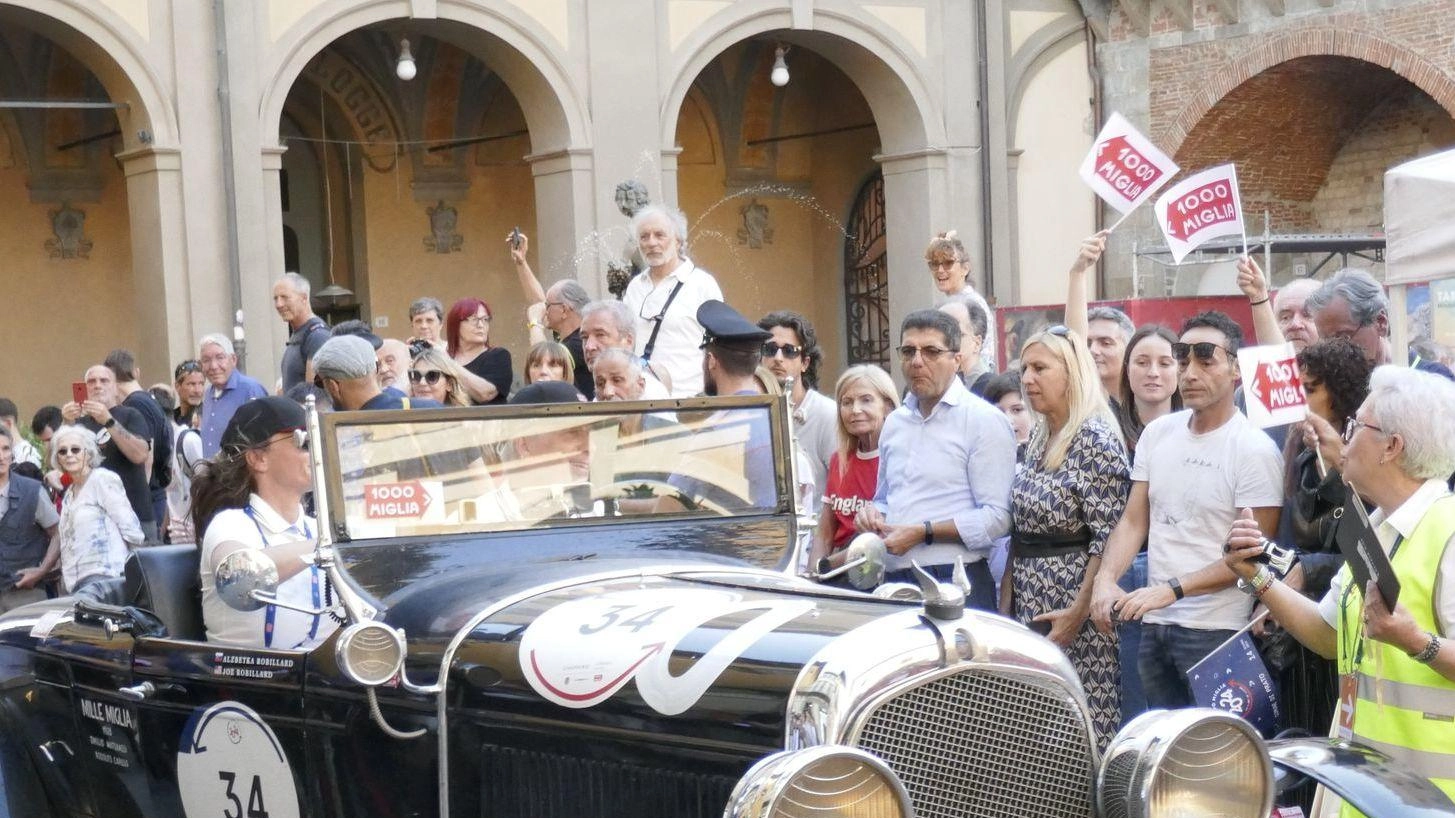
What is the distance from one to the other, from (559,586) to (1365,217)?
1690 cm

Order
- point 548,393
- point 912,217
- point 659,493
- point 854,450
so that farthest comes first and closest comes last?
1. point 912,217
2. point 854,450
3. point 548,393
4. point 659,493

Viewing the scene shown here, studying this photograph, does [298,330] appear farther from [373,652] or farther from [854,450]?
[373,652]

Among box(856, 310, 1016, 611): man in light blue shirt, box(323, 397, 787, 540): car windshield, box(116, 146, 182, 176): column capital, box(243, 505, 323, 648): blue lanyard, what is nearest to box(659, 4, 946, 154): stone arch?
box(116, 146, 182, 176): column capital

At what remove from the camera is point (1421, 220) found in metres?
7.25

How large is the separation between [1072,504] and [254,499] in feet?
7.83

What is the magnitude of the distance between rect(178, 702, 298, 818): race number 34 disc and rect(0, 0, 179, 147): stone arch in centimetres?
1141

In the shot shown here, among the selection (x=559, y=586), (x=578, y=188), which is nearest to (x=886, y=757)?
(x=559, y=586)

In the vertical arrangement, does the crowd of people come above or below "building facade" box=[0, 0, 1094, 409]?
below

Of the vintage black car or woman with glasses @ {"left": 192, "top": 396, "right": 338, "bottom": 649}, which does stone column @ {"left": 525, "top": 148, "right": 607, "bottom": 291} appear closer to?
the vintage black car

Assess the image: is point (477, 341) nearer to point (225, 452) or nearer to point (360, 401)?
point (360, 401)

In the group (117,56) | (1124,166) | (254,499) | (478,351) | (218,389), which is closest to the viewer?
(254,499)

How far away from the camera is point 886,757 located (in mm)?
3025

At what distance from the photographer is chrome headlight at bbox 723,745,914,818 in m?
2.77

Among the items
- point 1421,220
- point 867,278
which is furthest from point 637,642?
point 867,278
